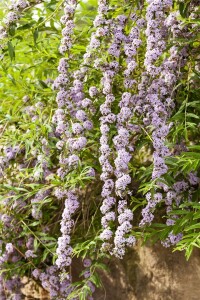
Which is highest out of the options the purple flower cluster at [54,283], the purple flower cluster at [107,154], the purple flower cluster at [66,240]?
the purple flower cluster at [107,154]

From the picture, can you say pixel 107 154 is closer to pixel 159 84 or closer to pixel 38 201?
pixel 159 84

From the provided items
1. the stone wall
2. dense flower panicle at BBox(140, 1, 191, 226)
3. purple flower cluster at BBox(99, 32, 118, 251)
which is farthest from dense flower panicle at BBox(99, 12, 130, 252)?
the stone wall

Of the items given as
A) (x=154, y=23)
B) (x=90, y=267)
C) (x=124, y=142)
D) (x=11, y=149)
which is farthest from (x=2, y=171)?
(x=154, y=23)

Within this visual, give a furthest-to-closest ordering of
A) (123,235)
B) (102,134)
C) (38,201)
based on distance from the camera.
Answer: (38,201) < (102,134) < (123,235)

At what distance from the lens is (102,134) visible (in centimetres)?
230

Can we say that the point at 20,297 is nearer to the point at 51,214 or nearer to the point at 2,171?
the point at 51,214

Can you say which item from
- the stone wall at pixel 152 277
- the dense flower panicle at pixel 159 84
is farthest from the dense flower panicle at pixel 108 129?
the stone wall at pixel 152 277

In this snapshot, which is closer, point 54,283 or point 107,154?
point 107,154

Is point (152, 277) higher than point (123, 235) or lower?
lower

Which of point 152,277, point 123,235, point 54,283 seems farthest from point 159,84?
point 54,283

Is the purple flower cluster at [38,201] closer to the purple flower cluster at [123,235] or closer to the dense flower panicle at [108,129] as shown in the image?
the dense flower panicle at [108,129]

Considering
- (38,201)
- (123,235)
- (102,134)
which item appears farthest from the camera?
(38,201)

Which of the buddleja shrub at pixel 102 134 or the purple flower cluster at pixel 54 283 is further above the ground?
the buddleja shrub at pixel 102 134

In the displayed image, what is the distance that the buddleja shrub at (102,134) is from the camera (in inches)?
87.3
